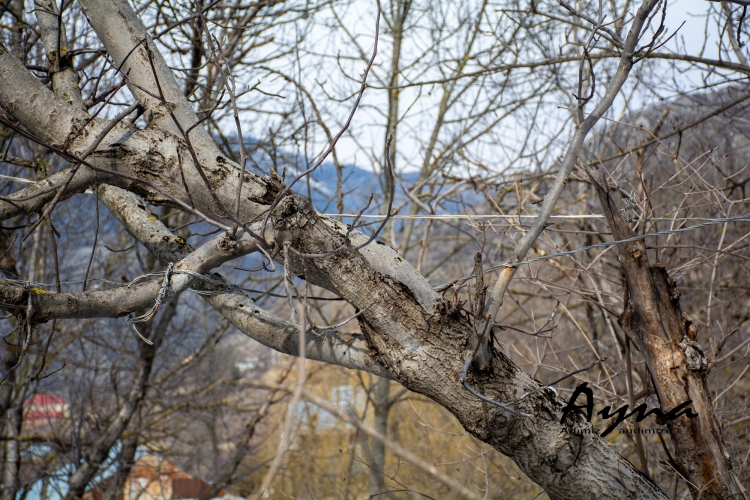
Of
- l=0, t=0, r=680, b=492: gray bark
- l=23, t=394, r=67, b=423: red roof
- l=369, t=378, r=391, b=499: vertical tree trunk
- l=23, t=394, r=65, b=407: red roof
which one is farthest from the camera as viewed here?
→ l=369, t=378, r=391, b=499: vertical tree trunk

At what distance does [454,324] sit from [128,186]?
1184 millimetres

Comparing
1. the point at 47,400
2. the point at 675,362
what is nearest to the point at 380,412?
the point at 47,400

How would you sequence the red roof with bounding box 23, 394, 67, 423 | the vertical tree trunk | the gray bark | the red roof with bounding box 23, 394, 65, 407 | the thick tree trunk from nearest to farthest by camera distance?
the gray bark < the thick tree trunk < the red roof with bounding box 23, 394, 67, 423 < the red roof with bounding box 23, 394, 65, 407 < the vertical tree trunk

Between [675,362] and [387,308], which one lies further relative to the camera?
[675,362]

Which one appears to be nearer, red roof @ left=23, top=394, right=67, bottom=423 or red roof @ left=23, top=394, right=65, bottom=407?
red roof @ left=23, top=394, right=67, bottom=423

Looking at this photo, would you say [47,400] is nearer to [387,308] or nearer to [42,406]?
[42,406]

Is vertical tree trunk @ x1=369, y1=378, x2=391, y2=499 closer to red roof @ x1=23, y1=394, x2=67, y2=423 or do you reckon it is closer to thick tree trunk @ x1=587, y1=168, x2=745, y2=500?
red roof @ x1=23, y1=394, x2=67, y2=423

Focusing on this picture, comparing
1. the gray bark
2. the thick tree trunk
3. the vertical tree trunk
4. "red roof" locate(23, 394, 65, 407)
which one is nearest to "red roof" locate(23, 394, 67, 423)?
"red roof" locate(23, 394, 65, 407)

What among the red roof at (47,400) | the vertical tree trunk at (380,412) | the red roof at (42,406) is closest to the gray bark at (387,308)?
the vertical tree trunk at (380,412)

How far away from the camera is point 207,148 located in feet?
6.34

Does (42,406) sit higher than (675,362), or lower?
higher

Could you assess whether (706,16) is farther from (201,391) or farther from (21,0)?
(201,391)

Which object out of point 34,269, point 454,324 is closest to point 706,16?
point 454,324

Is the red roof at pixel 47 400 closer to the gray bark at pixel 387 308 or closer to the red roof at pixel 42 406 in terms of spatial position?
the red roof at pixel 42 406
